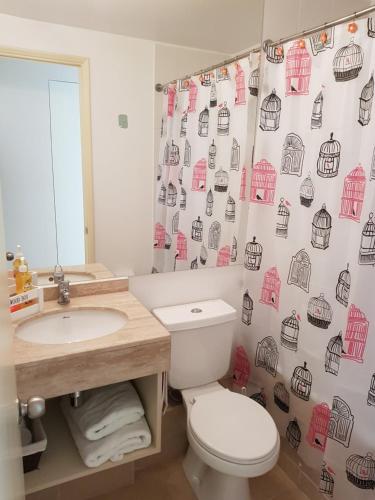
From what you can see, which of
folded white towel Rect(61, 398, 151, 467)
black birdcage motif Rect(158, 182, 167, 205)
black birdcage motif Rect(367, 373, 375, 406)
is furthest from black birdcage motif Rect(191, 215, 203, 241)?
black birdcage motif Rect(367, 373, 375, 406)

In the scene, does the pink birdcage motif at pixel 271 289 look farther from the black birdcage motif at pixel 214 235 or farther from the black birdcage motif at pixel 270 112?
the black birdcage motif at pixel 270 112

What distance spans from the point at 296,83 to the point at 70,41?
→ 0.94m

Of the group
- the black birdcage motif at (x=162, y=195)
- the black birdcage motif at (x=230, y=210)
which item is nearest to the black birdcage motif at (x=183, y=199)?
the black birdcage motif at (x=162, y=195)

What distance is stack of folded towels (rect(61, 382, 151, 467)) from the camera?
134cm

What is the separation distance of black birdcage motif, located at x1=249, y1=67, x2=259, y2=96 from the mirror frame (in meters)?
0.78

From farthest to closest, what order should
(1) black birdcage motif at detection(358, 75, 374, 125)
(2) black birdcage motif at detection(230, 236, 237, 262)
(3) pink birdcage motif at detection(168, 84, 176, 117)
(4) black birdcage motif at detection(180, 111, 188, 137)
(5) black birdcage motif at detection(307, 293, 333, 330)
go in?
(2) black birdcage motif at detection(230, 236, 237, 262) → (4) black birdcage motif at detection(180, 111, 188, 137) → (3) pink birdcage motif at detection(168, 84, 176, 117) → (5) black birdcage motif at detection(307, 293, 333, 330) → (1) black birdcage motif at detection(358, 75, 374, 125)

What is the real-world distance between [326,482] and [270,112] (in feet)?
5.45

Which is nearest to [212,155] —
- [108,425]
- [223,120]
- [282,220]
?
[223,120]

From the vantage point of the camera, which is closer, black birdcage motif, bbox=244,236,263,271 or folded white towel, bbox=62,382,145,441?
folded white towel, bbox=62,382,145,441

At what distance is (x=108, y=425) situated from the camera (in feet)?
4.50

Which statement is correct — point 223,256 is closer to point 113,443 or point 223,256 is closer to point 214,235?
point 214,235

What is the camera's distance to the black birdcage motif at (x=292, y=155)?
5.16 feet

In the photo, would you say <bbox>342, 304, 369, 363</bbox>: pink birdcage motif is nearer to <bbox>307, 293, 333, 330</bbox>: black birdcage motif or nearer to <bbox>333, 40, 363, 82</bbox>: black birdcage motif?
<bbox>307, 293, 333, 330</bbox>: black birdcage motif

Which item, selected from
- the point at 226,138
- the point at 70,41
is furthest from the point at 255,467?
the point at 70,41
